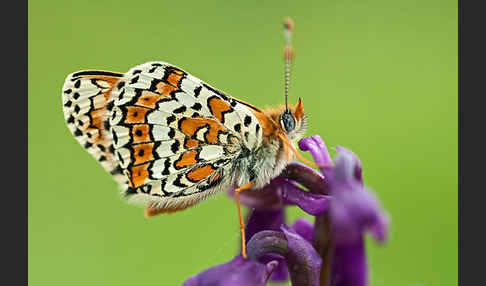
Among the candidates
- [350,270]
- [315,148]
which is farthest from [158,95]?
[350,270]

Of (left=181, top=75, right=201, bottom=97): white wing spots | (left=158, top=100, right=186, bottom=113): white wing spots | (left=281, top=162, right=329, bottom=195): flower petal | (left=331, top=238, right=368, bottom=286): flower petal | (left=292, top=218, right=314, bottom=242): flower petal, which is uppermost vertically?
(left=181, top=75, right=201, bottom=97): white wing spots

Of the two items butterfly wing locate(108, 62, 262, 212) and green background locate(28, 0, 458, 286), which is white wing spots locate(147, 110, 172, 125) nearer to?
butterfly wing locate(108, 62, 262, 212)

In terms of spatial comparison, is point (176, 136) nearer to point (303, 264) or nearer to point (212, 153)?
point (212, 153)

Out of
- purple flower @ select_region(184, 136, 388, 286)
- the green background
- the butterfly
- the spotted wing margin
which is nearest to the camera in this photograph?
purple flower @ select_region(184, 136, 388, 286)

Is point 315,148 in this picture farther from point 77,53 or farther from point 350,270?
point 77,53

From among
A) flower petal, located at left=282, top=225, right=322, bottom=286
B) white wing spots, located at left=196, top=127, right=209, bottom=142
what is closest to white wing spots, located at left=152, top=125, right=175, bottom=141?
white wing spots, located at left=196, top=127, right=209, bottom=142

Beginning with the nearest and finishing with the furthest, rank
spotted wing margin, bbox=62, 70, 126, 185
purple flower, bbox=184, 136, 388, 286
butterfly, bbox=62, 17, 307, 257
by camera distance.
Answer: purple flower, bbox=184, 136, 388, 286
butterfly, bbox=62, 17, 307, 257
spotted wing margin, bbox=62, 70, 126, 185

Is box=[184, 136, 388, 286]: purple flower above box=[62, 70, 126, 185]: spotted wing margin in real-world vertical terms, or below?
below

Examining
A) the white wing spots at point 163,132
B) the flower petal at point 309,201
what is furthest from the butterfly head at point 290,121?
the white wing spots at point 163,132
